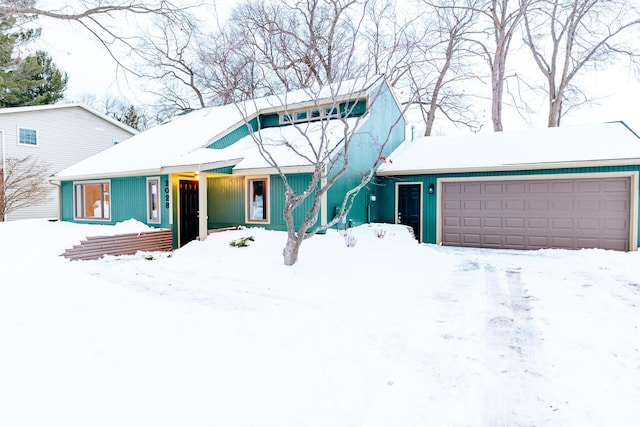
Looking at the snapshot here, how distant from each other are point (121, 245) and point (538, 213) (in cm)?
1137

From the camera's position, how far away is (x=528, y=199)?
9.76m

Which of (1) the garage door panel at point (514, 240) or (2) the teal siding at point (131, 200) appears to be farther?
(2) the teal siding at point (131, 200)

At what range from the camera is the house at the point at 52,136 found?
50.0 ft

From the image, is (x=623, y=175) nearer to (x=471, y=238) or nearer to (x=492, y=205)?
(x=492, y=205)

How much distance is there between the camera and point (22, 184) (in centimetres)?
1541

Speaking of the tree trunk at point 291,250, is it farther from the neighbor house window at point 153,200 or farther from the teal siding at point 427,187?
the neighbor house window at point 153,200

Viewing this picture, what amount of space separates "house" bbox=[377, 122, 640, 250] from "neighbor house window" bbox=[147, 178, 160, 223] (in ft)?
23.1

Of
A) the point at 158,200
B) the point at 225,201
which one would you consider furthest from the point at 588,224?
the point at 158,200

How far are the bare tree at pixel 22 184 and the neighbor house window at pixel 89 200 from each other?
13.3ft

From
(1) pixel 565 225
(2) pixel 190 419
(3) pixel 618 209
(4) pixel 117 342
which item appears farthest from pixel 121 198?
(3) pixel 618 209

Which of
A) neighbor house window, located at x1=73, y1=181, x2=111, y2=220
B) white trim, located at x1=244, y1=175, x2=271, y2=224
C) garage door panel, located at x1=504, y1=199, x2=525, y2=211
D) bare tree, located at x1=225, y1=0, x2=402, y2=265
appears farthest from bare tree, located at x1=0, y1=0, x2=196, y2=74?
garage door panel, located at x1=504, y1=199, x2=525, y2=211

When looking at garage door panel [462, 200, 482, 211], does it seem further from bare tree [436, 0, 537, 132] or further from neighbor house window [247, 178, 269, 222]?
bare tree [436, 0, 537, 132]

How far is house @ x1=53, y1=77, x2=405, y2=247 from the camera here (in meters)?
9.62

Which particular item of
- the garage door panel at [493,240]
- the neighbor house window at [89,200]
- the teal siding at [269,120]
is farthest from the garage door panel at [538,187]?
the neighbor house window at [89,200]
